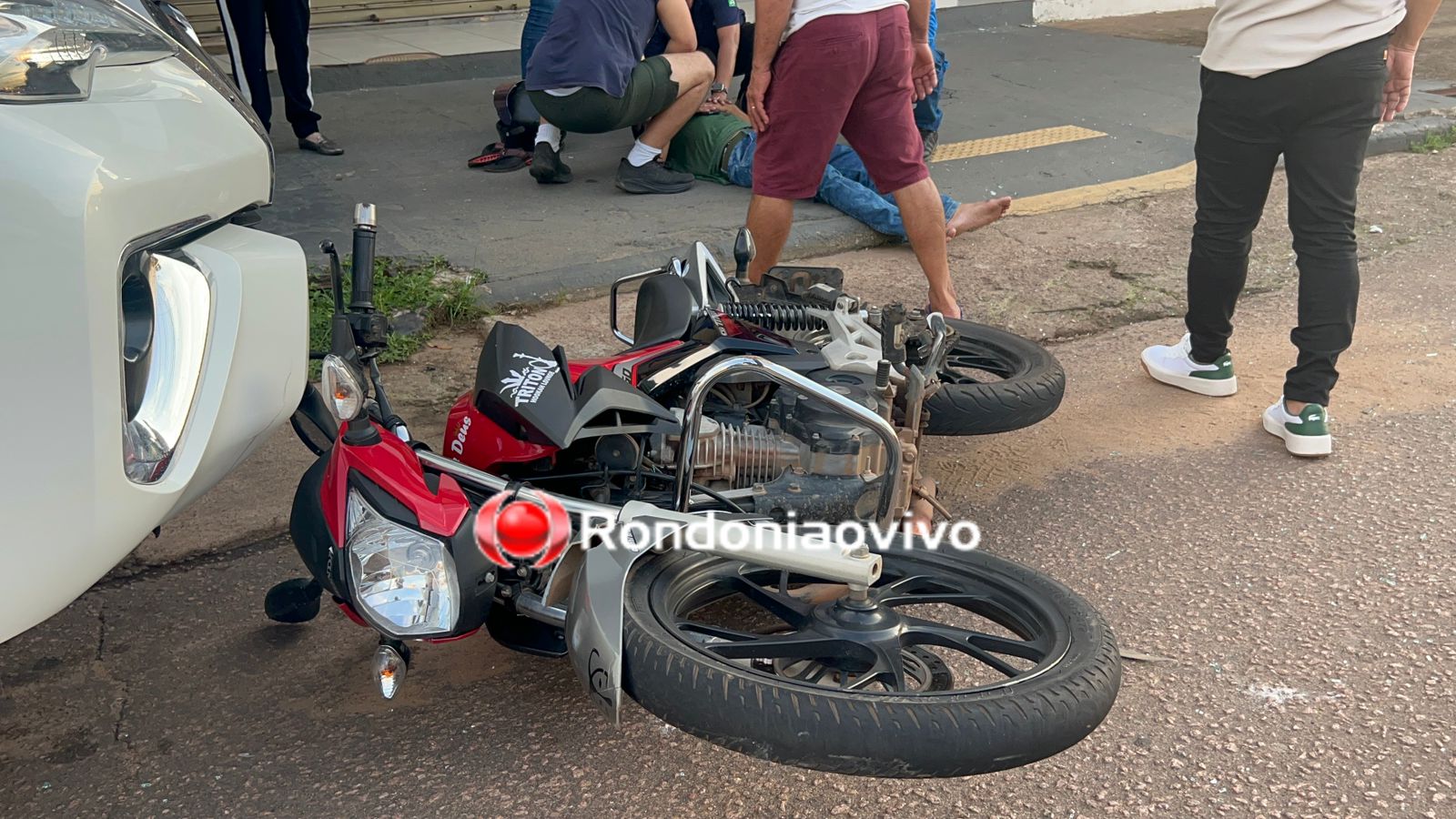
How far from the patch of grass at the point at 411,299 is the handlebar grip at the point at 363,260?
1.91 m

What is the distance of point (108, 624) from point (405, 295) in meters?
2.03

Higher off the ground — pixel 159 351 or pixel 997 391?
pixel 159 351

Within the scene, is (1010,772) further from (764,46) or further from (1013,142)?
(1013,142)

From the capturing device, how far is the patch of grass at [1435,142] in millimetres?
7215

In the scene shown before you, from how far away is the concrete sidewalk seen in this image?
5.31 metres

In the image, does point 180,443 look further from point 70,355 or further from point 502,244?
point 502,244

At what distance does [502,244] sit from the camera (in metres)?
5.32

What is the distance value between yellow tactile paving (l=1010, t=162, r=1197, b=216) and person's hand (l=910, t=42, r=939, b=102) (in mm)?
1241

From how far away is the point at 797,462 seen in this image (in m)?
2.67

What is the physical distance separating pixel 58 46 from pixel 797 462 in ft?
5.00

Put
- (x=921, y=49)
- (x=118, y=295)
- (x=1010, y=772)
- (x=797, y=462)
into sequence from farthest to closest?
(x=921, y=49) < (x=797, y=462) < (x=1010, y=772) < (x=118, y=295)

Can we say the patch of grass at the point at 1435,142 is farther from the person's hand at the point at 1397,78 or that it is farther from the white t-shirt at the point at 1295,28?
the white t-shirt at the point at 1295,28

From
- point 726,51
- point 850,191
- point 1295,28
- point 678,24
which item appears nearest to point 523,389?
point 1295,28

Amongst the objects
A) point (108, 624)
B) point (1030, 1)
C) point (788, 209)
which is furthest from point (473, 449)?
point (1030, 1)
